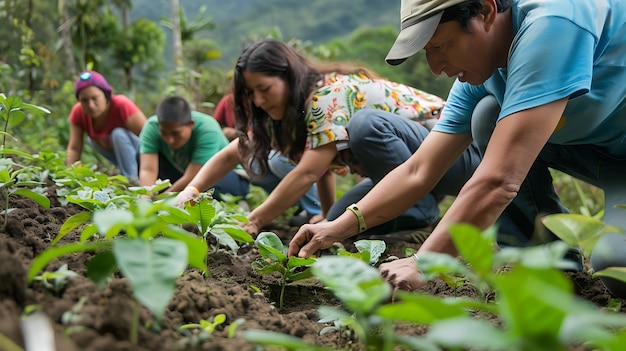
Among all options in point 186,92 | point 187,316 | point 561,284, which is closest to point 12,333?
point 187,316

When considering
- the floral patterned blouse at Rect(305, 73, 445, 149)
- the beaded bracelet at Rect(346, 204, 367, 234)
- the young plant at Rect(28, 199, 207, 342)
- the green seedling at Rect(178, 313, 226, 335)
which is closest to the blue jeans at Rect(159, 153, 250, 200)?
the floral patterned blouse at Rect(305, 73, 445, 149)

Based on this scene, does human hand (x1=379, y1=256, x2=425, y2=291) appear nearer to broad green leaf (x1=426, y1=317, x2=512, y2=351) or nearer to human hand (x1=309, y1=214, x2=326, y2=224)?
broad green leaf (x1=426, y1=317, x2=512, y2=351)

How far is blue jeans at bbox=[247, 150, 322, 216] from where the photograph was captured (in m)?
→ 3.15

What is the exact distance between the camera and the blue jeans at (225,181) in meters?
3.61

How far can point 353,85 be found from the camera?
2.60 m

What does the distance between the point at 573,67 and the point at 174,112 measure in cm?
255

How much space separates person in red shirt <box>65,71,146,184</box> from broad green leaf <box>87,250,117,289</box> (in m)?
3.33

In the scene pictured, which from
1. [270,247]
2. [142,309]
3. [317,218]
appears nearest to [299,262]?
[270,247]

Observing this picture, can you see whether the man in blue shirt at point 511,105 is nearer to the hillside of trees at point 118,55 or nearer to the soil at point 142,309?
the soil at point 142,309

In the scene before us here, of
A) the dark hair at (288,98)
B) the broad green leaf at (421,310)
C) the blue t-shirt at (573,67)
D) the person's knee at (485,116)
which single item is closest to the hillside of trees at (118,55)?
the dark hair at (288,98)

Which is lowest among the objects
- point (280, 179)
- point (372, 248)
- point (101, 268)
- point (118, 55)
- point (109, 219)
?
point (118, 55)

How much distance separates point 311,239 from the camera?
1.75 m

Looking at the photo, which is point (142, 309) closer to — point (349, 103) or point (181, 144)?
point (349, 103)

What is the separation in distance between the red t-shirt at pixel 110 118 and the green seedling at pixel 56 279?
11.3 ft
